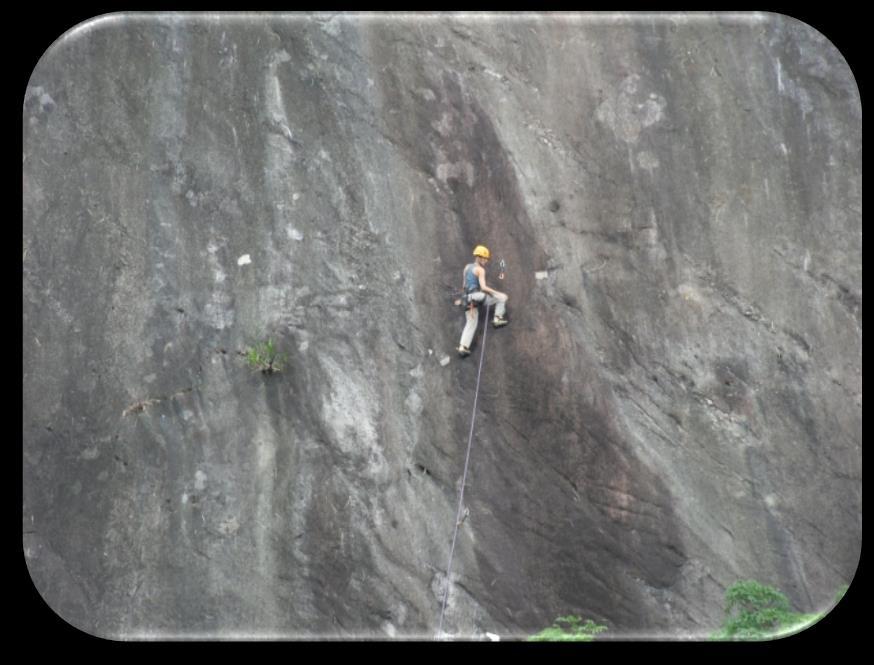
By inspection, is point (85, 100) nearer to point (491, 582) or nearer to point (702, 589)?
point (491, 582)

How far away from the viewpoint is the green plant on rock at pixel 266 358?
Answer: 8656 mm

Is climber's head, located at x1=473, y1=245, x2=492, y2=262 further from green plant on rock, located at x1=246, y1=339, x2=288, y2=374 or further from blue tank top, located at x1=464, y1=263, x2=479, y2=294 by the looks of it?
green plant on rock, located at x1=246, y1=339, x2=288, y2=374

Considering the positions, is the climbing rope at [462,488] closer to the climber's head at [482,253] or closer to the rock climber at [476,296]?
the rock climber at [476,296]

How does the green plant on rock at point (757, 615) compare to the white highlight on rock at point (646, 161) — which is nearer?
the green plant on rock at point (757, 615)

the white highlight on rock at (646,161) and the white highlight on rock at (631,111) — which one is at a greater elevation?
the white highlight on rock at (631,111)

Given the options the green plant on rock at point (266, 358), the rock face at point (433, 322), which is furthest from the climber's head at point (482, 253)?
the green plant on rock at point (266, 358)

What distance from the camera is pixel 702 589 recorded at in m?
8.55

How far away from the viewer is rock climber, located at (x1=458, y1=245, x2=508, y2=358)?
8.52m

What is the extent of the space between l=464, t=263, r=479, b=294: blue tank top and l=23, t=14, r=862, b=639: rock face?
0.14 m

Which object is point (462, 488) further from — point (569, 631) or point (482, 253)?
point (482, 253)

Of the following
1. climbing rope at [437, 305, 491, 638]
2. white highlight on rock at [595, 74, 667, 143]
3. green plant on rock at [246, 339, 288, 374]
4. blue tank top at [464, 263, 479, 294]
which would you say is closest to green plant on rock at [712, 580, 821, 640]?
climbing rope at [437, 305, 491, 638]

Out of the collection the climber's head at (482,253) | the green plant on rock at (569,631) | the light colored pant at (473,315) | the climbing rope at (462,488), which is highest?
the climber's head at (482,253)

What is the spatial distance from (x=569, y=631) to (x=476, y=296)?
2784 mm

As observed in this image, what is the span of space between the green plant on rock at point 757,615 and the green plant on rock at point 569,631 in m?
0.99
